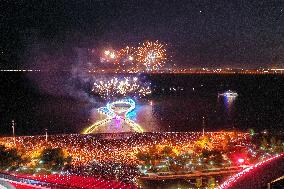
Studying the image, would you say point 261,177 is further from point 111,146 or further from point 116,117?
point 116,117

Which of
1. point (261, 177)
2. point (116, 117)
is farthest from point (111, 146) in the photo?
point (116, 117)

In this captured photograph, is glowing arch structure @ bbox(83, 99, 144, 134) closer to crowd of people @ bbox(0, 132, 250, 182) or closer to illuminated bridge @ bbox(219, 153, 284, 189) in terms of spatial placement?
crowd of people @ bbox(0, 132, 250, 182)

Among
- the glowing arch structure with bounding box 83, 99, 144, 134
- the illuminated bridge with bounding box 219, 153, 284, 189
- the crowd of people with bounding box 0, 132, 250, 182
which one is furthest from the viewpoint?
the glowing arch structure with bounding box 83, 99, 144, 134

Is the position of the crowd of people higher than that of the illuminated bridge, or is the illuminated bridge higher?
the crowd of people

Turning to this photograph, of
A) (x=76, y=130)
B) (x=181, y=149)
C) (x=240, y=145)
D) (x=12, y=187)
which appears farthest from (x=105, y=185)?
(x=76, y=130)

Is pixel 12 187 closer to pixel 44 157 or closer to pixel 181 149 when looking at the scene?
pixel 44 157

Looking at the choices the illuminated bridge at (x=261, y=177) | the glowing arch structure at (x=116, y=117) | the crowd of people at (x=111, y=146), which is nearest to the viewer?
the illuminated bridge at (x=261, y=177)

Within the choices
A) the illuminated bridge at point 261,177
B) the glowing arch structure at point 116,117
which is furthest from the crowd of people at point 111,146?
the glowing arch structure at point 116,117

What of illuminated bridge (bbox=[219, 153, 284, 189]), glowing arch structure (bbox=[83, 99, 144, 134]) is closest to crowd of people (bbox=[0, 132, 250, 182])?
illuminated bridge (bbox=[219, 153, 284, 189])

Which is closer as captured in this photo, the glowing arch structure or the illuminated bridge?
the illuminated bridge

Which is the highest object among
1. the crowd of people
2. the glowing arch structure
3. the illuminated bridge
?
the glowing arch structure

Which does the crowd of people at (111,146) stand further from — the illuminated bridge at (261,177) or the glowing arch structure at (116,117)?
the glowing arch structure at (116,117)
